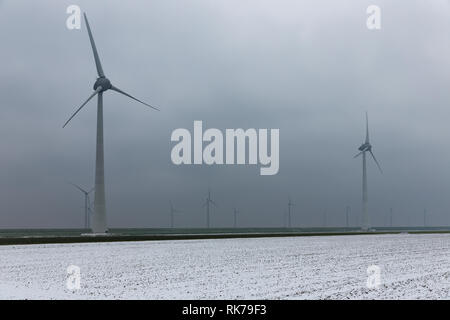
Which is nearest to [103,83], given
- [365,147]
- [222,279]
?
[222,279]

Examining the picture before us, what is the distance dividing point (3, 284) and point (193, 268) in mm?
9926

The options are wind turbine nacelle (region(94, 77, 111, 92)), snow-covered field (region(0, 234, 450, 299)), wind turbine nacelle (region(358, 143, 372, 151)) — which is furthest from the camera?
wind turbine nacelle (region(358, 143, 372, 151))

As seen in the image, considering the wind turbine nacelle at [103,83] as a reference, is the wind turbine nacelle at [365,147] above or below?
below

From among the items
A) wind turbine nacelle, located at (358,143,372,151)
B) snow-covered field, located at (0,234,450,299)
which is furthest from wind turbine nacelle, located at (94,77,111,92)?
wind turbine nacelle, located at (358,143,372,151)

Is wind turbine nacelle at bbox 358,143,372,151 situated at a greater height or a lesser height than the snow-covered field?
greater

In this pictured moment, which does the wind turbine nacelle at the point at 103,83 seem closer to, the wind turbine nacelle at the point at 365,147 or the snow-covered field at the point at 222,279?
the snow-covered field at the point at 222,279

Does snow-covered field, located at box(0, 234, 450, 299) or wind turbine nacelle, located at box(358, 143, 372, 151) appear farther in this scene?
wind turbine nacelle, located at box(358, 143, 372, 151)

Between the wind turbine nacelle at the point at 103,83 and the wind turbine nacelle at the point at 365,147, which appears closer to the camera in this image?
the wind turbine nacelle at the point at 103,83

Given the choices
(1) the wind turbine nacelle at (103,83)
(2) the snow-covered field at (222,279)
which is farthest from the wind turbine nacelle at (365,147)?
(2) the snow-covered field at (222,279)

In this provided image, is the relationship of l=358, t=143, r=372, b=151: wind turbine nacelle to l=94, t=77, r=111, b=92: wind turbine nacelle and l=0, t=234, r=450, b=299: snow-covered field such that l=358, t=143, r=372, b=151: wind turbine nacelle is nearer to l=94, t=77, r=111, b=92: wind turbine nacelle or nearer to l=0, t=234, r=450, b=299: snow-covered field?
l=94, t=77, r=111, b=92: wind turbine nacelle

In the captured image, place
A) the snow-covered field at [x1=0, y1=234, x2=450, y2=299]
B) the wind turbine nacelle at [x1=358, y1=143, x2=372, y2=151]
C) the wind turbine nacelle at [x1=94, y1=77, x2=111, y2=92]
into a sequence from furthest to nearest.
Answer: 1. the wind turbine nacelle at [x1=358, y1=143, x2=372, y2=151]
2. the wind turbine nacelle at [x1=94, y1=77, x2=111, y2=92]
3. the snow-covered field at [x1=0, y1=234, x2=450, y2=299]

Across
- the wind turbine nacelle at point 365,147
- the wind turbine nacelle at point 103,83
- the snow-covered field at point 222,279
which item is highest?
the wind turbine nacelle at point 103,83
